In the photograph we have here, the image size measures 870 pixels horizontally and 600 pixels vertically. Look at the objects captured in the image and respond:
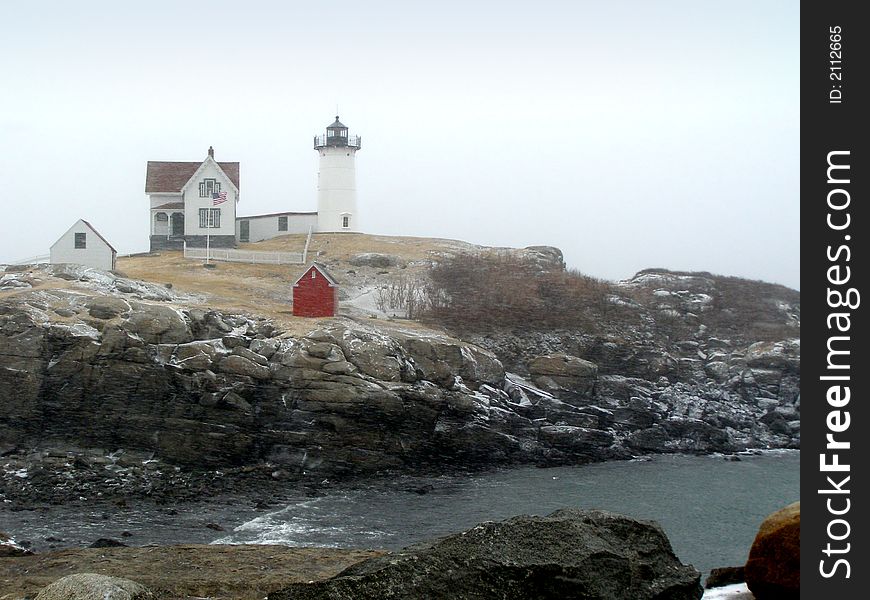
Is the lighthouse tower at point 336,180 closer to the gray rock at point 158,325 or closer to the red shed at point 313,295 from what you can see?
the red shed at point 313,295

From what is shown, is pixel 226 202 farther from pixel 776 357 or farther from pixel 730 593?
pixel 730 593

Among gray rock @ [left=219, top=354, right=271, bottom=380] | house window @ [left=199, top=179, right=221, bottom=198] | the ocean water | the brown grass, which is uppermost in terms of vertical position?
house window @ [left=199, top=179, right=221, bottom=198]

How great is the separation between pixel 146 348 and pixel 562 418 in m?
20.4

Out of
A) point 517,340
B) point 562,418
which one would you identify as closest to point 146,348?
point 562,418

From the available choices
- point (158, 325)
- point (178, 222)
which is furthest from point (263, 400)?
point (178, 222)

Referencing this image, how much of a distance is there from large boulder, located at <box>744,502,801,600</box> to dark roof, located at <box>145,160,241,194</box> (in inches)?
2628

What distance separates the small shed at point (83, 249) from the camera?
5881 centimetres

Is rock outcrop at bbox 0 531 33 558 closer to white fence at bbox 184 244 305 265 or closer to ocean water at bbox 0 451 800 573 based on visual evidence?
ocean water at bbox 0 451 800 573

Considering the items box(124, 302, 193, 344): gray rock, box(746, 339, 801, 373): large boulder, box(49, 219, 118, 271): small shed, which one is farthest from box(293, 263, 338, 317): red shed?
box(746, 339, 801, 373): large boulder

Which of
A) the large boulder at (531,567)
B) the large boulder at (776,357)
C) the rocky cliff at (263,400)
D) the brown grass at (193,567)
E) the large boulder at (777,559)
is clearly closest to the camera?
the large boulder at (531,567)

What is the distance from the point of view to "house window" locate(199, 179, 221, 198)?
72.3m

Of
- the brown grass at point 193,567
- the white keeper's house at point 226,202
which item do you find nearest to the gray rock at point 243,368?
the brown grass at point 193,567

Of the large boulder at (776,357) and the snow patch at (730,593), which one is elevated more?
the large boulder at (776,357)

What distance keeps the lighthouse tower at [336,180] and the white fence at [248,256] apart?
1228 cm
